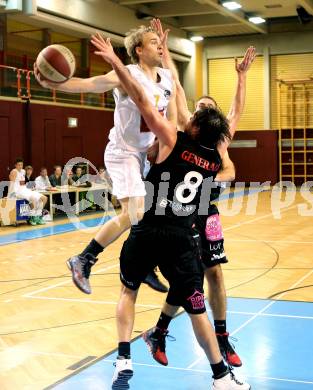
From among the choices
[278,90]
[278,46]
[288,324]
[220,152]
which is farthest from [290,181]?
[220,152]

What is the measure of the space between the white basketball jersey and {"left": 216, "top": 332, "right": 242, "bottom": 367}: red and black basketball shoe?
1.53m

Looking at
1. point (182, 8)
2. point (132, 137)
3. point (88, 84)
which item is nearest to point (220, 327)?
point (132, 137)

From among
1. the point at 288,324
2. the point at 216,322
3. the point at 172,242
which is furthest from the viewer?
the point at 288,324

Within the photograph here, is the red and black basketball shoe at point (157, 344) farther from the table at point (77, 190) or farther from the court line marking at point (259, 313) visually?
the table at point (77, 190)

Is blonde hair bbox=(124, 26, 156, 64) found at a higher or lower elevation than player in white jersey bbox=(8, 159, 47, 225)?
higher

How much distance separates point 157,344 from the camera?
463cm

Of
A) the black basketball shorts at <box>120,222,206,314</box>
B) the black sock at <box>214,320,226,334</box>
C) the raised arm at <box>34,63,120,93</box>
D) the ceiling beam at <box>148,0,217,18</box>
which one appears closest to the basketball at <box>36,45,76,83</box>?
the raised arm at <box>34,63,120,93</box>

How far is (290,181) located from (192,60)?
6.48m

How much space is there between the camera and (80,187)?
17.1 m

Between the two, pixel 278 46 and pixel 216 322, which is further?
pixel 278 46

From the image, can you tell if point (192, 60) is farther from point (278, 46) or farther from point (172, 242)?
point (172, 242)

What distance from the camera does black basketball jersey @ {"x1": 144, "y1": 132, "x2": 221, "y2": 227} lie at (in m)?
4.07

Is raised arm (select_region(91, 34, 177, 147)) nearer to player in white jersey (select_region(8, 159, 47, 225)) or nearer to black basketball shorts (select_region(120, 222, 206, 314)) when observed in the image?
black basketball shorts (select_region(120, 222, 206, 314))

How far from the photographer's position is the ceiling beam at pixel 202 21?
24703 millimetres
